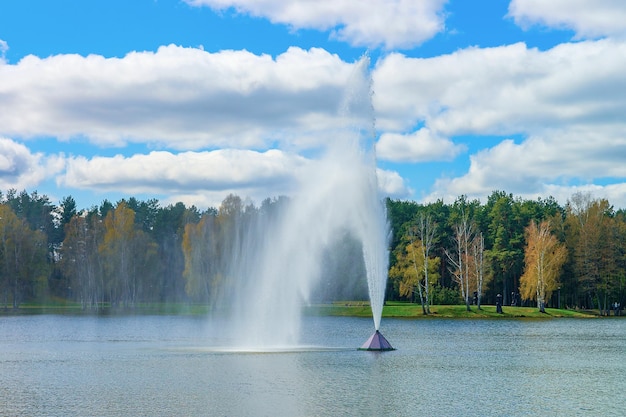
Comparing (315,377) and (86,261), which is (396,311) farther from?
(315,377)

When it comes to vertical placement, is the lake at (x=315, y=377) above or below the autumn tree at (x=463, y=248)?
below

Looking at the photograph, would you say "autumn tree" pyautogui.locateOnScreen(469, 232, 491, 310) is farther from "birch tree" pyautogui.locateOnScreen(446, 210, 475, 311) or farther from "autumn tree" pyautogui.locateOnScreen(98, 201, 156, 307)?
"autumn tree" pyautogui.locateOnScreen(98, 201, 156, 307)

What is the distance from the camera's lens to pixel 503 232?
416 feet

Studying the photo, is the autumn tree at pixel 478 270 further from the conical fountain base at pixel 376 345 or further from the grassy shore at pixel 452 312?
the conical fountain base at pixel 376 345

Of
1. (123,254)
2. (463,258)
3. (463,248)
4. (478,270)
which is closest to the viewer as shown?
(478,270)

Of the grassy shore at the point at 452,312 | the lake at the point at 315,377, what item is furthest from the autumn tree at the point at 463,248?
the lake at the point at 315,377

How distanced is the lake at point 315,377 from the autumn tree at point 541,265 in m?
42.2

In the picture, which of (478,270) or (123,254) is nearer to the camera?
(478,270)

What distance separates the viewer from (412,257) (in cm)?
11331

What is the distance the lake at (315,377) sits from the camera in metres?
31.2

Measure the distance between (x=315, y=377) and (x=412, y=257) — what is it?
75778 millimetres

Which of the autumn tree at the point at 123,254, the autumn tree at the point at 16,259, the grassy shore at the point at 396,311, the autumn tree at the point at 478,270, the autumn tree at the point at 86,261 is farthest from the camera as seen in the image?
the autumn tree at the point at 86,261

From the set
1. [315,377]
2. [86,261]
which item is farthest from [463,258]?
[315,377]

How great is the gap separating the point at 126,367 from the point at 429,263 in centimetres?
7401
